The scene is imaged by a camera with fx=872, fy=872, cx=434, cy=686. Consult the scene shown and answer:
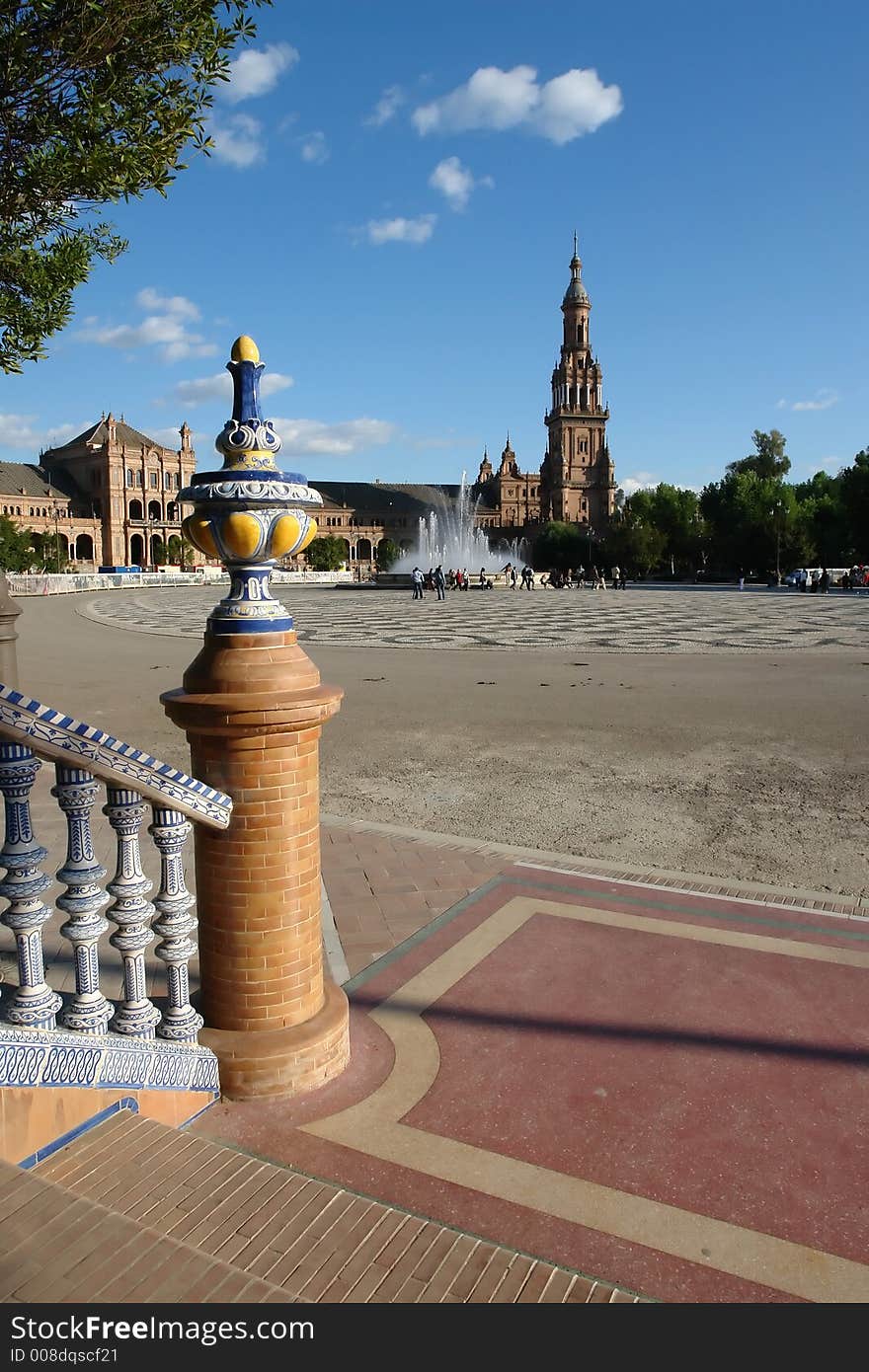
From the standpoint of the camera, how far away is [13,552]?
67.3m

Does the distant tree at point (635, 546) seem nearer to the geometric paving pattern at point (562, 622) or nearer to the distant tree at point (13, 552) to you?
the geometric paving pattern at point (562, 622)

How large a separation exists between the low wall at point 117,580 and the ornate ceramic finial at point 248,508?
4712cm

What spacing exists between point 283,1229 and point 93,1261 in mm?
633

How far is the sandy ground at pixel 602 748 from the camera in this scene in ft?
22.2

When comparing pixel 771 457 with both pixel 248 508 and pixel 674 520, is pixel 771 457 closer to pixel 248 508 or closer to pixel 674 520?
pixel 674 520

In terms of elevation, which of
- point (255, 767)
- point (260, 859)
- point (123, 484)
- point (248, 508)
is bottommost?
point (260, 859)

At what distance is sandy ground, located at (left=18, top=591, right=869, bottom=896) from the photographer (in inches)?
267

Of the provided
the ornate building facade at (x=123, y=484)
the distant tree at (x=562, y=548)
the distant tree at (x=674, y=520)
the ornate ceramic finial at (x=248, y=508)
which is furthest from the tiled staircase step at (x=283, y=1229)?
the ornate building facade at (x=123, y=484)

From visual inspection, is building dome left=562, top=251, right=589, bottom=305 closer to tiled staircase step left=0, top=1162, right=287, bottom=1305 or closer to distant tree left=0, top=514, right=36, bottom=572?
distant tree left=0, top=514, right=36, bottom=572

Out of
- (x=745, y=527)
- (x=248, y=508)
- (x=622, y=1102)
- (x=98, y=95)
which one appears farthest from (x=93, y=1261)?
(x=745, y=527)

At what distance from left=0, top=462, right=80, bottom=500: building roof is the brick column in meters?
120

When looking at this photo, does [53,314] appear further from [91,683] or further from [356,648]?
[356,648]

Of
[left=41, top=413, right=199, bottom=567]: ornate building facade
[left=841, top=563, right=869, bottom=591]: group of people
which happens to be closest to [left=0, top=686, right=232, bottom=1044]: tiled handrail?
[left=841, top=563, right=869, bottom=591]: group of people

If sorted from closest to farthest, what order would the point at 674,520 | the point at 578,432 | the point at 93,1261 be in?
the point at 93,1261 → the point at 674,520 → the point at 578,432
